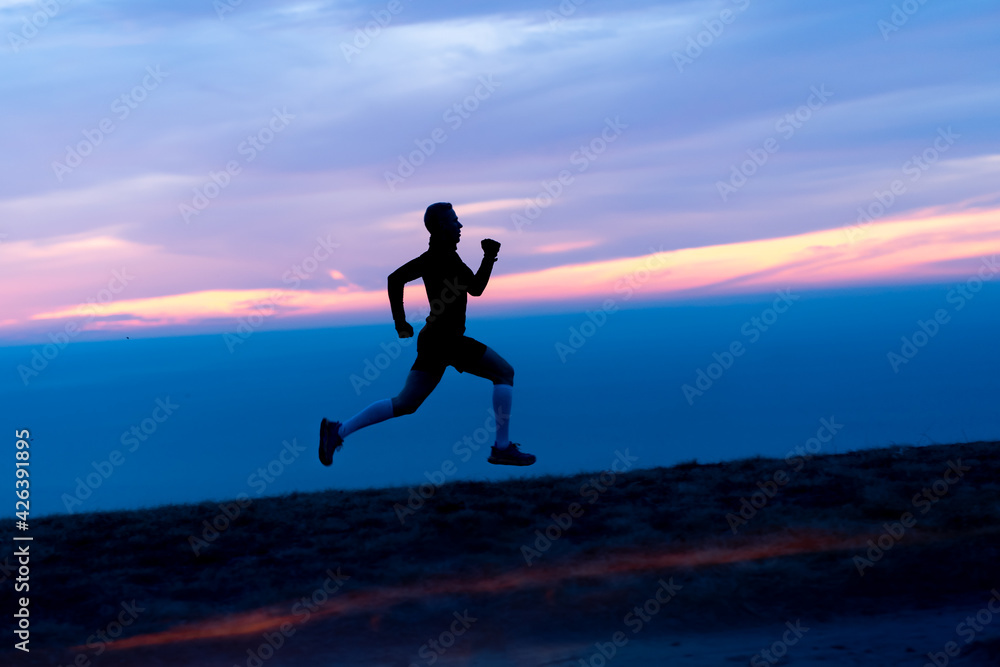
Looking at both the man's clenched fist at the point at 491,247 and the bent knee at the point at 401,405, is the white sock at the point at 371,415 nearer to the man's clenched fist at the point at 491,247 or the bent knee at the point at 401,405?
the bent knee at the point at 401,405

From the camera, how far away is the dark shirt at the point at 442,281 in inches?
303

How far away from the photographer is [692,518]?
809 cm

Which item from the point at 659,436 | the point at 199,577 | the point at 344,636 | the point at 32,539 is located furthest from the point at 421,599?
the point at 659,436

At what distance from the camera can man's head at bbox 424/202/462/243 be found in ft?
25.2

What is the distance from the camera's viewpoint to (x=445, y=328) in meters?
7.79

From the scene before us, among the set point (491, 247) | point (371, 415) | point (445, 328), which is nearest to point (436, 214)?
point (491, 247)

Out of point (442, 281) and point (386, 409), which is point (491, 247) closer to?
point (442, 281)

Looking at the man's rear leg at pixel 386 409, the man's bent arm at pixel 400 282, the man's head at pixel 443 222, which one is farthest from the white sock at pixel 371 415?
the man's head at pixel 443 222

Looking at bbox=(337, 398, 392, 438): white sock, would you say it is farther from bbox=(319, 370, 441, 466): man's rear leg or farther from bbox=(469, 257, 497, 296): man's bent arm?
bbox=(469, 257, 497, 296): man's bent arm

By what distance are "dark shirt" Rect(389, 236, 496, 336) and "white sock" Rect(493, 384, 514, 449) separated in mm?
642

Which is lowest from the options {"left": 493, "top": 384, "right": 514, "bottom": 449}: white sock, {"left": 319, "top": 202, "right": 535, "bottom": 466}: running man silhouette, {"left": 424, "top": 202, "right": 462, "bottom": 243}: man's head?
{"left": 493, "top": 384, "right": 514, "bottom": 449}: white sock

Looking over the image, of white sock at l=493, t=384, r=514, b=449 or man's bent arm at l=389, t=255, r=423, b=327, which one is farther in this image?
white sock at l=493, t=384, r=514, b=449

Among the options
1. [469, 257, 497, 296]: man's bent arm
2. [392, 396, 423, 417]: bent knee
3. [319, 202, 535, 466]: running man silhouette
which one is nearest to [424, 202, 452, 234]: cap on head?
[319, 202, 535, 466]: running man silhouette

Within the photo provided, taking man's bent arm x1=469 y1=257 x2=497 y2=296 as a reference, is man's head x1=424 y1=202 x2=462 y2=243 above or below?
above
